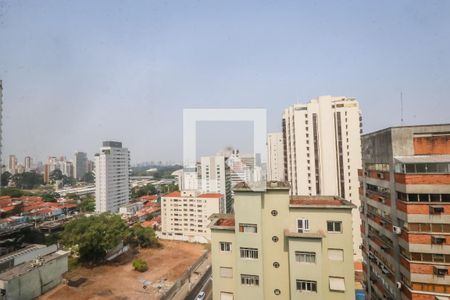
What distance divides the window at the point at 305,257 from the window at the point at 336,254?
34 cm

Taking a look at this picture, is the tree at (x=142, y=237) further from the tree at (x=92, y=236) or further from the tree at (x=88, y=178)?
the tree at (x=88, y=178)

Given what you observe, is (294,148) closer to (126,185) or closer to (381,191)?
(381,191)

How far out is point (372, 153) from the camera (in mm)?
9469

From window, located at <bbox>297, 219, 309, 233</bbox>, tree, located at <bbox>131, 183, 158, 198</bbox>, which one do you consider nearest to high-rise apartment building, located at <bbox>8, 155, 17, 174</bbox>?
tree, located at <bbox>131, 183, 158, 198</bbox>

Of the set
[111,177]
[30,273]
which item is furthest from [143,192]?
[30,273]

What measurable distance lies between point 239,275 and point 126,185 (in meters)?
34.0

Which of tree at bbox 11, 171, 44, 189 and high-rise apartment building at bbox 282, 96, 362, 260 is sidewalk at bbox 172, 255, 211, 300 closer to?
high-rise apartment building at bbox 282, 96, 362, 260

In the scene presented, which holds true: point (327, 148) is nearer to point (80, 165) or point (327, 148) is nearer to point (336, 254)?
point (336, 254)

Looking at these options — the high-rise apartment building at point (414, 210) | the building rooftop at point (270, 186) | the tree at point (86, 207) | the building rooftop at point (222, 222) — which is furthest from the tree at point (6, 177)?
the high-rise apartment building at point (414, 210)

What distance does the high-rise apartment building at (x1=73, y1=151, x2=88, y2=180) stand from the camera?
230 ft

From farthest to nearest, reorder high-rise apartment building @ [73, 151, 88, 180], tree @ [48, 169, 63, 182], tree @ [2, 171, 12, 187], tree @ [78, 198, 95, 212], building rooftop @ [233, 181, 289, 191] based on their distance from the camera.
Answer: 1. high-rise apartment building @ [73, 151, 88, 180]
2. tree @ [48, 169, 63, 182]
3. tree @ [2, 171, 12, 187]
4. tree @ [78, 198, 95, 212]
5. building rooftop @ [233, 181, 289, 191]

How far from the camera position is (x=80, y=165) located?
234 ft

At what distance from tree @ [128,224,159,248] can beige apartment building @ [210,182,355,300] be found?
1937cm

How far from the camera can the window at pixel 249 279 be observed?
5.45 meters
